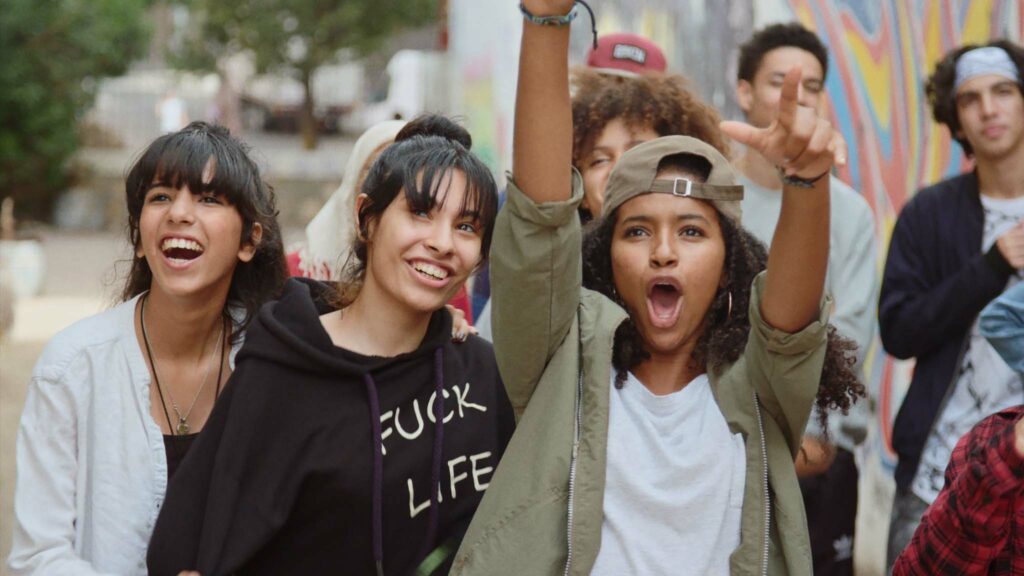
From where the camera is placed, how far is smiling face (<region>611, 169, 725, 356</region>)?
8.79ft

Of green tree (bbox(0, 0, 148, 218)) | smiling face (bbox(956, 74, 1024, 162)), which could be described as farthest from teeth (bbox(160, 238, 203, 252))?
green tree (bbox(0, 0, 148, 218))

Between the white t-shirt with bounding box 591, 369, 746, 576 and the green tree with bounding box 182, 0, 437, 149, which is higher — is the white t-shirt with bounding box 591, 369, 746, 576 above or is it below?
below

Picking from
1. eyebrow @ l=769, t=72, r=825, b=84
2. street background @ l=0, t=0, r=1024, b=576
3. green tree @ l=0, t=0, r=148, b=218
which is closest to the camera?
eyebrow @ l=769, t=72, r=825, b=84

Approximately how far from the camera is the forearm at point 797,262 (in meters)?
2.40

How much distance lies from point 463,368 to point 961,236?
1.95 metres

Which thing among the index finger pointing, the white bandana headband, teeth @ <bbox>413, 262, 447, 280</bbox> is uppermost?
the white bandana headband

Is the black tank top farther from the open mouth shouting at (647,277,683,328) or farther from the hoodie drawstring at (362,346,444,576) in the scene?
the open mouth shouting at (647,277,683,328)

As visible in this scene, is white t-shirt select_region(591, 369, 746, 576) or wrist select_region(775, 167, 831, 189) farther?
white t-shirt select_region(591, 369, 746, 576)

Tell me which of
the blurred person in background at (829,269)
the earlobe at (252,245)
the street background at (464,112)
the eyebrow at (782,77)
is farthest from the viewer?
the street background at (464,112)

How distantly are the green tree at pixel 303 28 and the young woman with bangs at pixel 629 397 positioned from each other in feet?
88.1

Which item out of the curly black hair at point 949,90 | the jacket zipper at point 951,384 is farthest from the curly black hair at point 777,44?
the jacket zipper at point 951,384

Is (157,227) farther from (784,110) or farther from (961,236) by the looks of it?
(961,236)

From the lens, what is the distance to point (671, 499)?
248cm

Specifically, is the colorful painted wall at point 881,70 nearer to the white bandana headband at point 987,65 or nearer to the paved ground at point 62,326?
the paved ground at point 62,326
